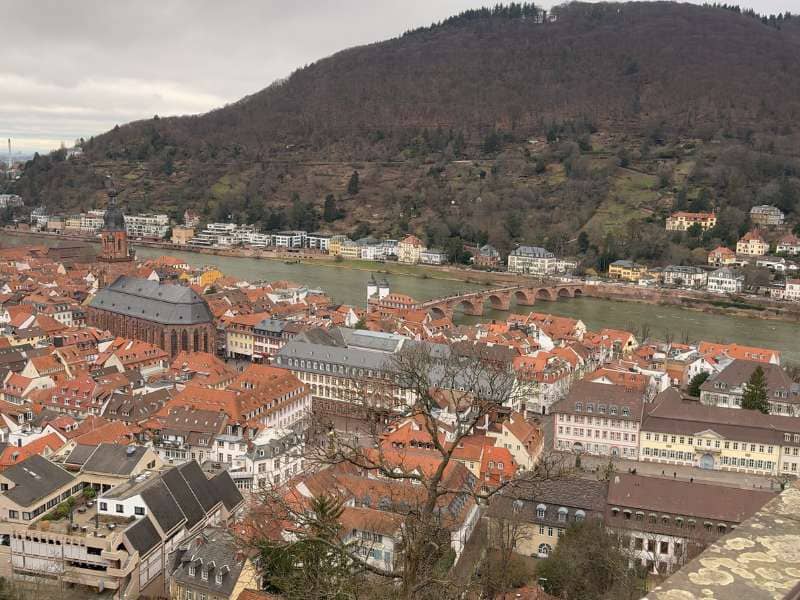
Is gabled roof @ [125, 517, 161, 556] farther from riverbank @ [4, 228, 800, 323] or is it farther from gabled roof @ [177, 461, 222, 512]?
riverbank @ [4, 228, 800, 323]

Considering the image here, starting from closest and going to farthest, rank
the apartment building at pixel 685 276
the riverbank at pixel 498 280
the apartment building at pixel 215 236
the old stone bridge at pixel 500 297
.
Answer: the old stone bridge at pixel 500 297 → the riverbank at pixel 498 280 → the apartment building at pixel 685 276 → the apartment building at pixel 215 236

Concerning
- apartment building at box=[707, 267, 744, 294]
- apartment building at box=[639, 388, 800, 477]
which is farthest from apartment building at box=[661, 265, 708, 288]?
apartment building at box=[639, 388, 800, 477]

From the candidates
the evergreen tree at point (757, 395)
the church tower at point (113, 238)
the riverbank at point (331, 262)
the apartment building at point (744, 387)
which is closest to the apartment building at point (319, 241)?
the riverbank at point (331, 262)

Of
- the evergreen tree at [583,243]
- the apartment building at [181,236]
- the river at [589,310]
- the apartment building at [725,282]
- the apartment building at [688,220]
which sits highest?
the apartment building at [688,220]

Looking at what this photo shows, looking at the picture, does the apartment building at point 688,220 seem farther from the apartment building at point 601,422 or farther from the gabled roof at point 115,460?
the gabled roof at point 115,460

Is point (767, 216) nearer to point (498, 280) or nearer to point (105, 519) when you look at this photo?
point (498, 280)

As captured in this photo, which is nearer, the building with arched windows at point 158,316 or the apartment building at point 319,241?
the building with arched windows at point 158,316

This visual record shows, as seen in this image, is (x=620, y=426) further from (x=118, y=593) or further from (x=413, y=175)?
(x=413, y=175)
